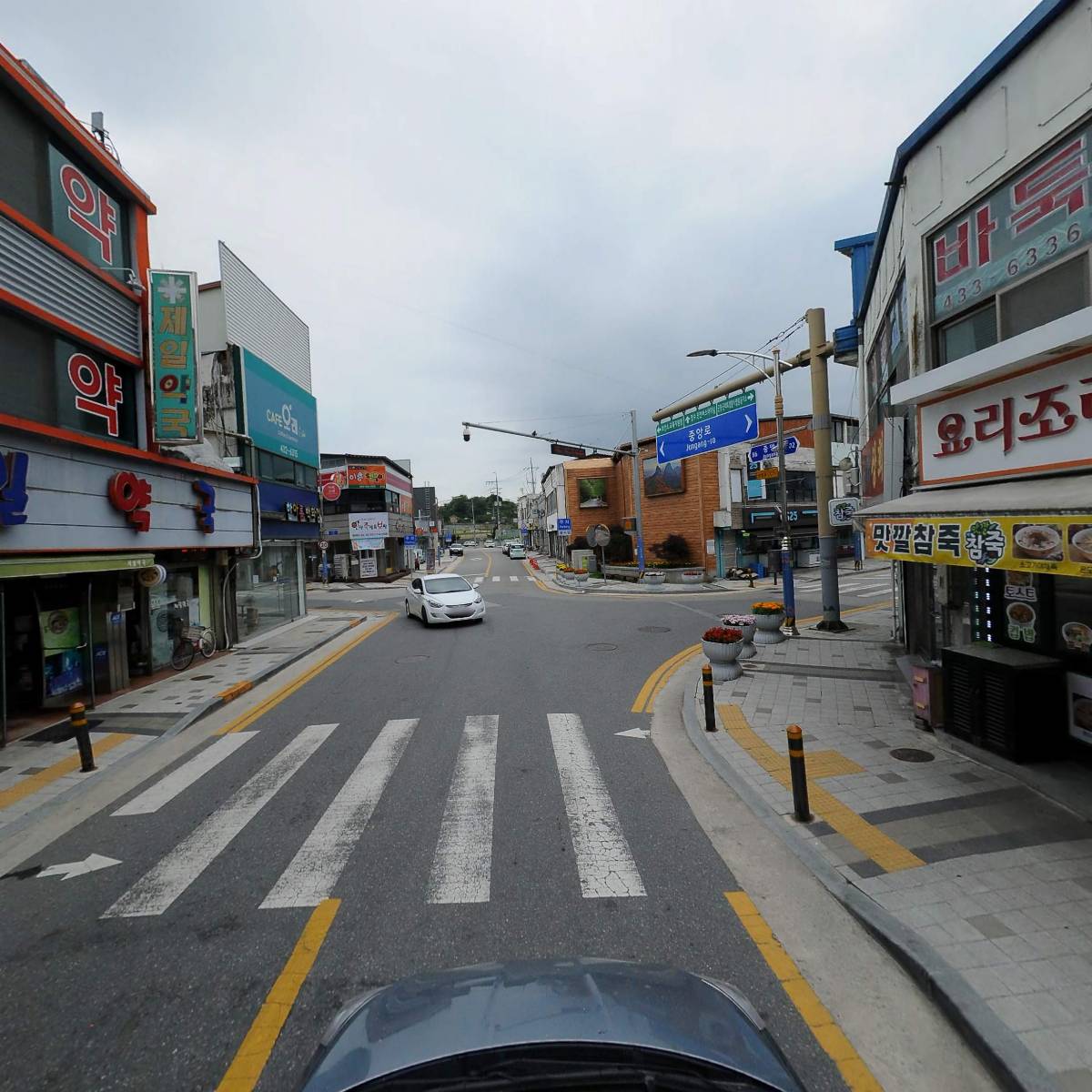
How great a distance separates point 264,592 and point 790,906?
1849cm

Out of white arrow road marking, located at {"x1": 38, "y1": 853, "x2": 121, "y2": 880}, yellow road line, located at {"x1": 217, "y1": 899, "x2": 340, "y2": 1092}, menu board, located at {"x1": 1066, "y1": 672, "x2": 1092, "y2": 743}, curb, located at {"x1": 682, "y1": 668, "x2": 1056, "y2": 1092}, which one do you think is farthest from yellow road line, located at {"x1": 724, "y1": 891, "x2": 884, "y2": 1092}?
white arrow road marking, located at {"x1": 38, "y1": 853, "x2": 121, "y2": 880}

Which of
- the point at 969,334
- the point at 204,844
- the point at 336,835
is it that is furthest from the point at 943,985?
the point at 969,334

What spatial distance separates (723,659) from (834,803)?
5.37 meters

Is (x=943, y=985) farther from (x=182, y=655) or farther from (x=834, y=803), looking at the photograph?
(x=182, y=655)

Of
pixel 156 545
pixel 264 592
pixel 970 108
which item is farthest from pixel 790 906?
pixel 264 592

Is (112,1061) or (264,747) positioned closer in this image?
(112,1061)

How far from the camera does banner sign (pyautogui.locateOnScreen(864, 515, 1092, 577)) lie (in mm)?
4648

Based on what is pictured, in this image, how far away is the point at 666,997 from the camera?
2.61m

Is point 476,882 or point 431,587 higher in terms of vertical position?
point 431,587

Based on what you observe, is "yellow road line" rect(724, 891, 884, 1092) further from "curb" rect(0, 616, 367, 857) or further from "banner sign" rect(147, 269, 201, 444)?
"banner sign" rect(147, 269, 201, 444)

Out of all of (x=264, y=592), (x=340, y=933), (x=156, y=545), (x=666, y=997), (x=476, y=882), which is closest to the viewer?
(x=666, y=997)

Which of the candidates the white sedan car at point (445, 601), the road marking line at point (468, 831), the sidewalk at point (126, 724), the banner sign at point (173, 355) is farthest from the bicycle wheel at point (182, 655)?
the road marking line at point (468, 831)

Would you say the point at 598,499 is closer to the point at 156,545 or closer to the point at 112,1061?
the point at 156,545

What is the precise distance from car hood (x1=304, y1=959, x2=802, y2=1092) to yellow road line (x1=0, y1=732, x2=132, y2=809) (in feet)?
21.8
